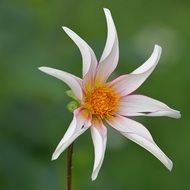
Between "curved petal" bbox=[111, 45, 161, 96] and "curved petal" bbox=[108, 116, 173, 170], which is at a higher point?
"curved petal" bbox=[111, 45, 161, 96]

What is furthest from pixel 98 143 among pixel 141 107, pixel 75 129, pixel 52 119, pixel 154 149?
pixel 52 119

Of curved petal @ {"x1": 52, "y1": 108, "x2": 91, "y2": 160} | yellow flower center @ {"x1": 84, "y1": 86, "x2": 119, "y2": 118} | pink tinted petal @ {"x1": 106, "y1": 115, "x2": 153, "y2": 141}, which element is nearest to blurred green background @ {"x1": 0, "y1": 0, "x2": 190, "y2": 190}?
yellow flower center @ {"x1": 84, "y1": 86, "x2": 119, "y2": 118}

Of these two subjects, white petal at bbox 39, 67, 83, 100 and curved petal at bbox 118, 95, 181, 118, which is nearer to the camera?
white petal at bbox 39, 67, 83, 100

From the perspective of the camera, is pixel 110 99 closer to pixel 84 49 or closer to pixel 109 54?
pixel 109 54

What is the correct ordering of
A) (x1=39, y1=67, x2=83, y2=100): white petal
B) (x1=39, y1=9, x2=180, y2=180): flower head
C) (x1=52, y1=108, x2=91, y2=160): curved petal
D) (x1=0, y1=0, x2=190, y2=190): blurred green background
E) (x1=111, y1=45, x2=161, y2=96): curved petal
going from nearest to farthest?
(x1=52, y1=108, x2=91, y2=160): curved petal, (x1=39, y1=67, x2=83, y2=100): white petal, (x1=39, y1=9, x2=180, y2=180): flower head, (x1=111, y1=45, x2=161, y2=96): curved petal, (x1=0, y1=0, x2=190, y2=190): blurred green background

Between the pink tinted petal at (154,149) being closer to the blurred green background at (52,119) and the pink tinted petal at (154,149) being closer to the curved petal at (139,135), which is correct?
the curved petal at (139,135)

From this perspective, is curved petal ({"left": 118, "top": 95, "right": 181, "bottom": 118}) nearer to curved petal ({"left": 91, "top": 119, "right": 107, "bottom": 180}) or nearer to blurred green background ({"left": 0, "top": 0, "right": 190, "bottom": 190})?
curved petal ({"left": 91, "top": 119, "right": 107, "bottom": 180})

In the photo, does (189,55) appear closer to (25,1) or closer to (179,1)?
(179,1)
